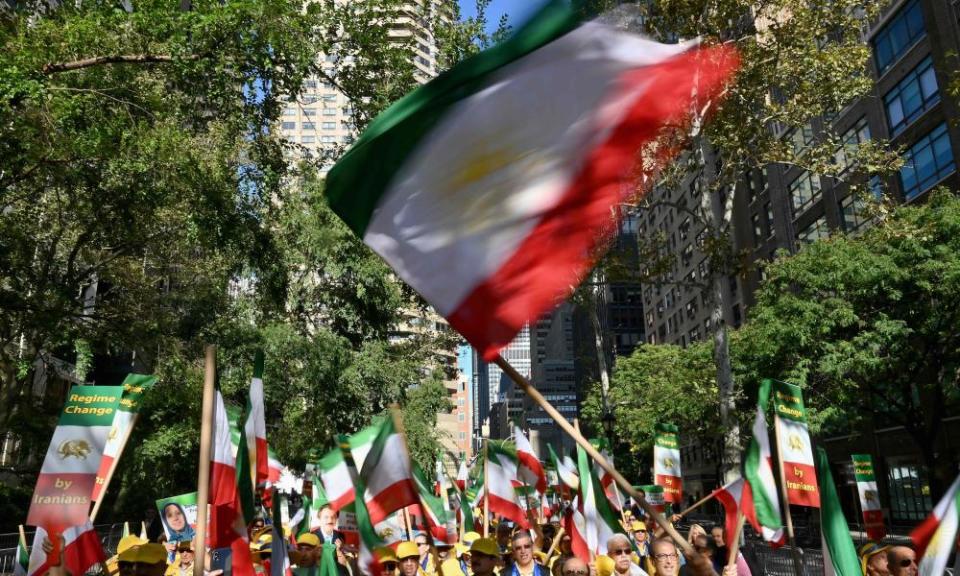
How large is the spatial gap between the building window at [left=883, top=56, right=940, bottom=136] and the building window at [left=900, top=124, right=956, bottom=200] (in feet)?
4.02

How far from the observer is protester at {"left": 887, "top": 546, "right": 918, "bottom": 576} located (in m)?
5.82

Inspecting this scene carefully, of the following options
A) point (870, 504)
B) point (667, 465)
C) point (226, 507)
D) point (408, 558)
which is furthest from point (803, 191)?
point (226, 507)

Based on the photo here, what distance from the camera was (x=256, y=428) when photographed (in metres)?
6.67

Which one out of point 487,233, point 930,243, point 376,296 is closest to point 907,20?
point 930,243

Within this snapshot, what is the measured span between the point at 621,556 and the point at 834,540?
2.00 m

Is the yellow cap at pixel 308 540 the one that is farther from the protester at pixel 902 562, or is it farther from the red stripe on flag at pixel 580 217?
the protester at pixel 902 562

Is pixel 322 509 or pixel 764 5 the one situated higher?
pixel 764 5

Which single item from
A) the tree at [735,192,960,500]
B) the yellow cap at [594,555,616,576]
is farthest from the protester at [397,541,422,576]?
the tree at [735,192,960,500]

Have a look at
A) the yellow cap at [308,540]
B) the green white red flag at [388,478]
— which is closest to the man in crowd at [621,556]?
the green white red flag at [388,478]

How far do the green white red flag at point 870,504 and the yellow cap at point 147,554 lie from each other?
33.3ft

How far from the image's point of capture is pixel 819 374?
2691 cm

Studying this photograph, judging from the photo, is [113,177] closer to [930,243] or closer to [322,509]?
[322,509]

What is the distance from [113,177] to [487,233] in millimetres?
9077

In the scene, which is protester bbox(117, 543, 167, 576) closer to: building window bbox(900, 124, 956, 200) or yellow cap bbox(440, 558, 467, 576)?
yellow cap bbox(440, 558, 467, 576)
